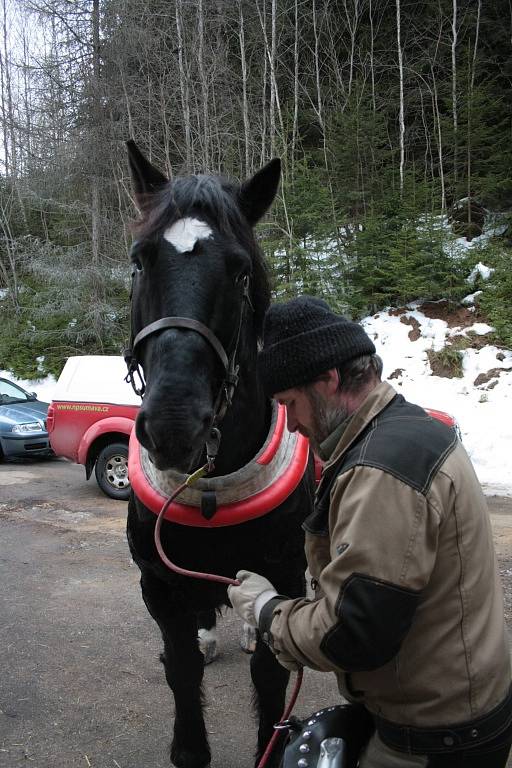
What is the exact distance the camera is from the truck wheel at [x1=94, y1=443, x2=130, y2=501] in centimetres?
842

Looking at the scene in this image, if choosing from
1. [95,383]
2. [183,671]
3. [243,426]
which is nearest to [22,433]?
[95,383]

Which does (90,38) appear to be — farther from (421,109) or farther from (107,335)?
(421,109)

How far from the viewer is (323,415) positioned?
5.19 feet

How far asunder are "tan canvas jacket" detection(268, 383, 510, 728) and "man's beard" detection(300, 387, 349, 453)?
2.6 inches

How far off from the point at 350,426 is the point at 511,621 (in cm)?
365

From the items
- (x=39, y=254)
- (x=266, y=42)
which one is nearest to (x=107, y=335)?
(x=39, y=254)

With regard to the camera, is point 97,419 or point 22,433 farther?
point 22,433

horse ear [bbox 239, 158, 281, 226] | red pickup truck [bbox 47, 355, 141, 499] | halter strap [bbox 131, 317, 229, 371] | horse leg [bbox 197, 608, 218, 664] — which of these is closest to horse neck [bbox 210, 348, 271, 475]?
halter strap [bbox 131, 317, 229, 371]

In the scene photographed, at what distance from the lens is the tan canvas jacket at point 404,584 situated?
4.17 feet

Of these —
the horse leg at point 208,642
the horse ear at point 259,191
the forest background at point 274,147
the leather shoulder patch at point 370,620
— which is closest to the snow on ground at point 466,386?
the forest background at point 274,147

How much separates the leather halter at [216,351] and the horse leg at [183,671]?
2.74 feet

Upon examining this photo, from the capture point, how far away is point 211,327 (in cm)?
199

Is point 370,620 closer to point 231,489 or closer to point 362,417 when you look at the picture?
point 362,417

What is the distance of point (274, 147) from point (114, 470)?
10067 millimetres
